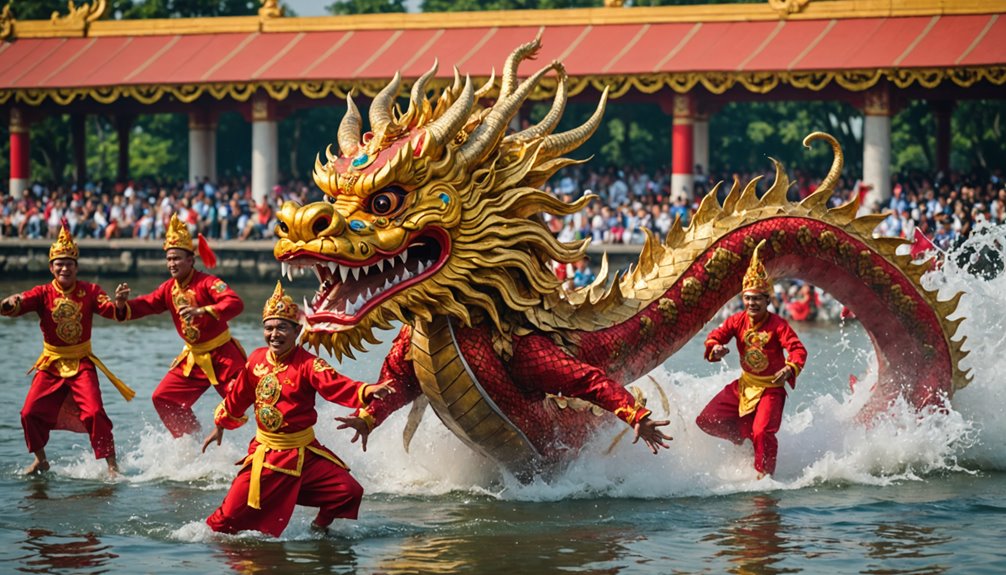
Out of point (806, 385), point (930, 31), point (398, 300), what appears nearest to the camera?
point (398, 300)

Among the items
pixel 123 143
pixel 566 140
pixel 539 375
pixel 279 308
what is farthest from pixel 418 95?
pixel 123 143

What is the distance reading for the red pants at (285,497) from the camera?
26.3 feet

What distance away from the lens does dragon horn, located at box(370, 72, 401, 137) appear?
9.13 meters

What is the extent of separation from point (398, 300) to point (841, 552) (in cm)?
272

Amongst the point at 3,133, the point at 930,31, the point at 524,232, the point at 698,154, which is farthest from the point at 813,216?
the point at 3,133

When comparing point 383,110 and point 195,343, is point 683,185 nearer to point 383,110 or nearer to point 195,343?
point 195,343

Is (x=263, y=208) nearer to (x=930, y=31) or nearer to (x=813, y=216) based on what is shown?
(x=930, y=31)

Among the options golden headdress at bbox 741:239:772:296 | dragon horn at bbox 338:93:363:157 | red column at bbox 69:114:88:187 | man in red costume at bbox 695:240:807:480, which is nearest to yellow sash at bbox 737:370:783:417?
man in red costume at bbox 695:240:807:480

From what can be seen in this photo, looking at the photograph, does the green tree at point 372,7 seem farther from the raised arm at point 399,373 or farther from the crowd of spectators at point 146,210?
the raised arm at point 399,373

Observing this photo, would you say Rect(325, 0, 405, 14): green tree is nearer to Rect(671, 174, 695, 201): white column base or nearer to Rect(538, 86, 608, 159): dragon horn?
Rect(671, 174, 695, 201): white column base

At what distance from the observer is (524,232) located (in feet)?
30.1

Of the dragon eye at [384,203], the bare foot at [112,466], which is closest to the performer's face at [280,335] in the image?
the dragon eye at [384,203]

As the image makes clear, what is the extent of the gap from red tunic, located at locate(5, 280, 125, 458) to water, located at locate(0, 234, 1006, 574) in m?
0.31

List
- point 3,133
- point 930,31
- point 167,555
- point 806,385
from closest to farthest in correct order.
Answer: point 167,555 → point 806,385 → point 930,31 → point 3,133
